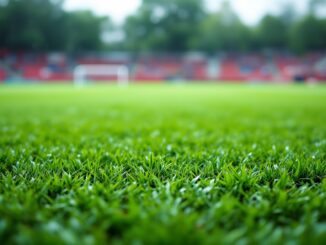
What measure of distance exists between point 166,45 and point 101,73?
11.9m

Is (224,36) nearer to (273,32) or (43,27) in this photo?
(273,32)

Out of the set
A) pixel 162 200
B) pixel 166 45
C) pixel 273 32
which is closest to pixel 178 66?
pixel 166 45

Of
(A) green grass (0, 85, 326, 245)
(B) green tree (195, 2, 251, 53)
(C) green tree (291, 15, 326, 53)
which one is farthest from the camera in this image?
(B) green tree (195, 2, 251, 53)

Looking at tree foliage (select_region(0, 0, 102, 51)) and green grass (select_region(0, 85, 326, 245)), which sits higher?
tree foliage (select_region(0, 0, 102, 51))

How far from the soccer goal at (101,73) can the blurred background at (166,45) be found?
734 mm

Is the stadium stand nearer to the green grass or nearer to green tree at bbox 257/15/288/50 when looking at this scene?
green tree at bbox 257/15/288/50

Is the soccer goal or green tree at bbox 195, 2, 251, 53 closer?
the soccer goal

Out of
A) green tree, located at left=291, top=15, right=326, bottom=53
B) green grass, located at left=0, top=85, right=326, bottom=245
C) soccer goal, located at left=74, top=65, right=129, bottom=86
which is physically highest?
green tree, located at left=291, top=15, right=326, bottom=53

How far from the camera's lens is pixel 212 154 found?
1.58 metres

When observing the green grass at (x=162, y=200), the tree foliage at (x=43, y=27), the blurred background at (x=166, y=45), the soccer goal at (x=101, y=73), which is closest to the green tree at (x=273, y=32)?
the blurred background at (x=166, y=45)

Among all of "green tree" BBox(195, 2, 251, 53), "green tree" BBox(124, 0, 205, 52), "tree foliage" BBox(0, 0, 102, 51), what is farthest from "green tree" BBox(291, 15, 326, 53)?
"tree foliage" BBox(0, 0, 102, 51)

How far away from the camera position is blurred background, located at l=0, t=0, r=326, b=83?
1336 inches

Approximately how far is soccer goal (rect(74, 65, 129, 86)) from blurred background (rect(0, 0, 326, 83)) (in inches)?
28.9

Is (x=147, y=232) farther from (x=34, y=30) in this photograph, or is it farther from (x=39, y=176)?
(x=34, y=30)
